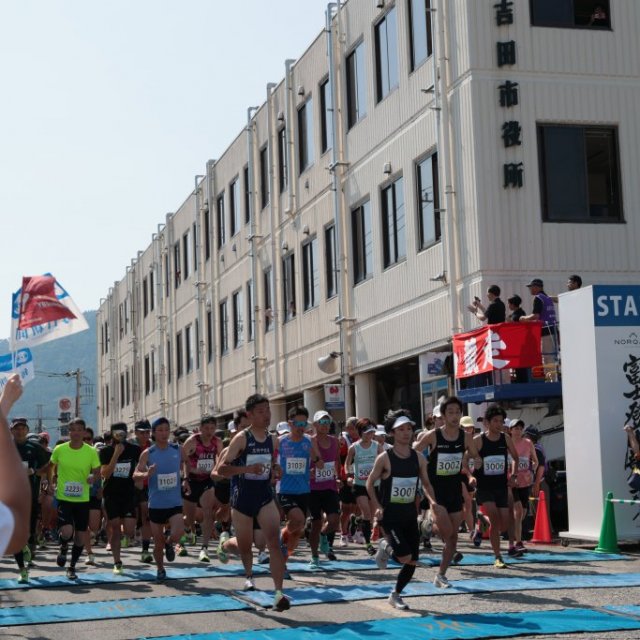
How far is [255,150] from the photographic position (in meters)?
36.6

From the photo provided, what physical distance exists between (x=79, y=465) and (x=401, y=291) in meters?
11.4

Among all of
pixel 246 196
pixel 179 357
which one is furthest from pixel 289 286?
pixel 179 357

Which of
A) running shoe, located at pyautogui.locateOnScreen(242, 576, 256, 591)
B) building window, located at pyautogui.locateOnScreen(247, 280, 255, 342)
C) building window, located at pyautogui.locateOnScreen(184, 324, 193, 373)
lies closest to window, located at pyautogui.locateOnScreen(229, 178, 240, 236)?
building window, located at pyautogui.locateOnScreen(247, 280, 255, 342)

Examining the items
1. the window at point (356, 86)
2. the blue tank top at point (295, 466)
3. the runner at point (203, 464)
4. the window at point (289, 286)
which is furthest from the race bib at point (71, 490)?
the window at point (289, 286)

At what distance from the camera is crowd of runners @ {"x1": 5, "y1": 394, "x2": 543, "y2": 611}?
11.7 meters

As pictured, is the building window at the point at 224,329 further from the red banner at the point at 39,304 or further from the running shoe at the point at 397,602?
the running shoe at the point at 397,602

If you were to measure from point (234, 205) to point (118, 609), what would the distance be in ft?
95.1

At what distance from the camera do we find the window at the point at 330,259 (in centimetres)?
2962

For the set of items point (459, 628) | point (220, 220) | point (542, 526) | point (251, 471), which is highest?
point (220, 220)

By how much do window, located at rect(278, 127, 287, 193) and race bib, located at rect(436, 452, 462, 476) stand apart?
20750 millimetres

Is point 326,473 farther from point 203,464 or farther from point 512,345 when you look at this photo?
point 512,345

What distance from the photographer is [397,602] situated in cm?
1119

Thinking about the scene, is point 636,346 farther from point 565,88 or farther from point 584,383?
point 565,88

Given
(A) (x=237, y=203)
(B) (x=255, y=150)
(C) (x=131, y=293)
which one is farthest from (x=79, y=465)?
(C) (x=131, y=293)
